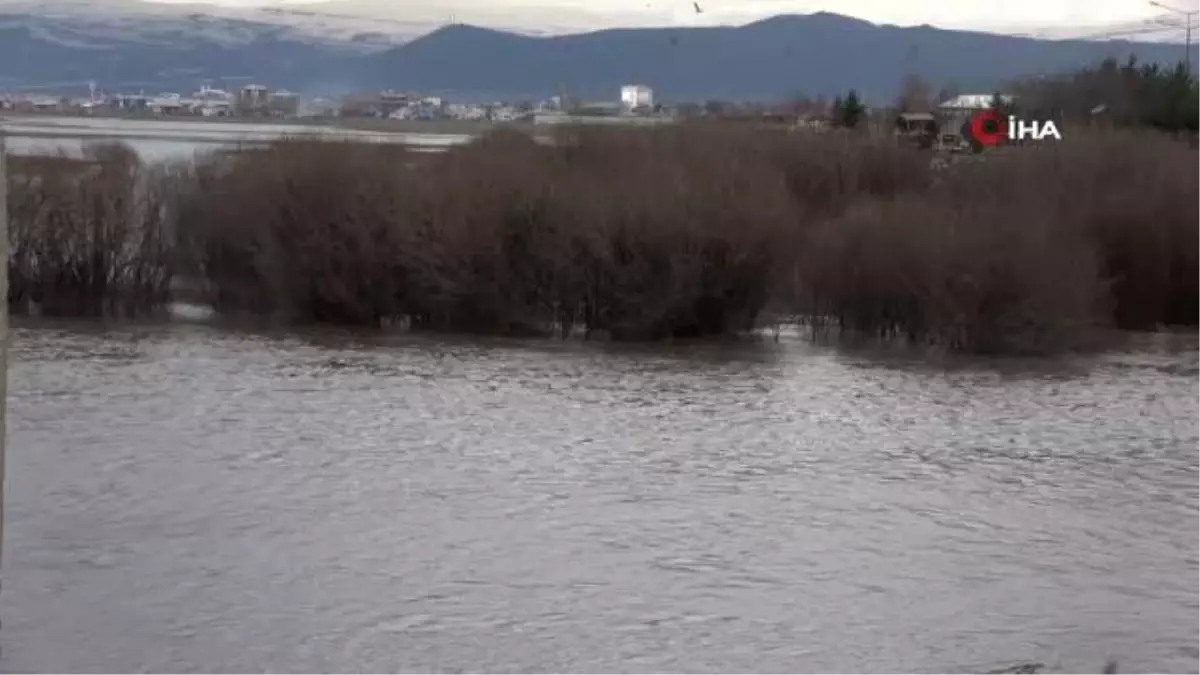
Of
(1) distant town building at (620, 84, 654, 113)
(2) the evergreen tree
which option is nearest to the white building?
(1) distant town building at (620, 84, 654, 113)

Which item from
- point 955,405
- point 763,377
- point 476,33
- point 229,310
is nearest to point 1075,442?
point 955,405

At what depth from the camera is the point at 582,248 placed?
3444 centimetres

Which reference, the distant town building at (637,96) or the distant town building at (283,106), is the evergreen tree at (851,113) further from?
the distant town building at (283,106)

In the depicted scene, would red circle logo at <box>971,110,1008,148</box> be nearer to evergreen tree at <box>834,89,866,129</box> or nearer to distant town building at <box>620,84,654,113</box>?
evergreen tree at <box>834,89,866,129</box>

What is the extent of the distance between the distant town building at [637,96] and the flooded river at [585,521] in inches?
2127

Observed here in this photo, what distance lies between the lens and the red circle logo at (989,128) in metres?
62.4

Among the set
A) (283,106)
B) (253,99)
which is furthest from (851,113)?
(283,106)

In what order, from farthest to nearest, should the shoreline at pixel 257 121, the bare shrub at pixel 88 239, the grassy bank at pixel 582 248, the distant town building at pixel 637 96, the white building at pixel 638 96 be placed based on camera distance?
the shoreline at pixel 257 121
the white building at pixel 638 96
the distant town building at pixel 637 96
the bare shrub at pixel 88 239
the grassy bank at pixel 582 248

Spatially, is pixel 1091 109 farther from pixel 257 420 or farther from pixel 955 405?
pixel 257 420

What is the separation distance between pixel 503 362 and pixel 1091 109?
43089mm

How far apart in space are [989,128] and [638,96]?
77.3 ft

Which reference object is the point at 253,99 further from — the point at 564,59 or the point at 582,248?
the point at 582,248

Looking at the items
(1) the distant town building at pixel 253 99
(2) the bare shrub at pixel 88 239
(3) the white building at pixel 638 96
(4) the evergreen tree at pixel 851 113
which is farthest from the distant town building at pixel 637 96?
(2) the bare shrub at pixel 88 239

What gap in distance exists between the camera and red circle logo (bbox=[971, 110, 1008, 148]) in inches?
2458
